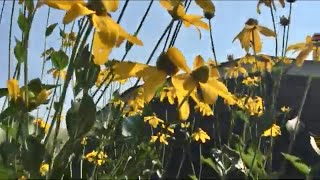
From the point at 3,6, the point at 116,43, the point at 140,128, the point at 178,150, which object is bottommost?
the point at 178,150

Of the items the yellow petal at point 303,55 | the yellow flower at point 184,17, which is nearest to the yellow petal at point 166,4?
the yellow flower at point 184,17

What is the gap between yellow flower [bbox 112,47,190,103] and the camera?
841 millimetres

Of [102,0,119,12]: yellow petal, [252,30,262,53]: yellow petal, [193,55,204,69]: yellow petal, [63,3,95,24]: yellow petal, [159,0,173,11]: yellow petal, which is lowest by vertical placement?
[193,55,204,69]: yellow petal

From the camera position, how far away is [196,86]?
3.08 ft

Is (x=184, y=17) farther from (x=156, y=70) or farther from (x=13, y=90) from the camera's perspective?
(x=13, y=90)

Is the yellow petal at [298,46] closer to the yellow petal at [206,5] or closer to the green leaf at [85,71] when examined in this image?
the yellow petal at [206,5]

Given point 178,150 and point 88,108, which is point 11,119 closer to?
point 88,108

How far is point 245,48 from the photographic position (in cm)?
160

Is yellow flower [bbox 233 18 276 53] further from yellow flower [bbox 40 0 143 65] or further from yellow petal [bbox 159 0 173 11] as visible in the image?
yellow flower [bbox 40 0 143 65]

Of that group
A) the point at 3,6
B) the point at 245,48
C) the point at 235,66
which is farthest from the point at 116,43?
the point at 235,66

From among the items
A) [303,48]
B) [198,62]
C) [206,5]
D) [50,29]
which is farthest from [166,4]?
[303,48]

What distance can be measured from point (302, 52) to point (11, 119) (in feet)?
2.11

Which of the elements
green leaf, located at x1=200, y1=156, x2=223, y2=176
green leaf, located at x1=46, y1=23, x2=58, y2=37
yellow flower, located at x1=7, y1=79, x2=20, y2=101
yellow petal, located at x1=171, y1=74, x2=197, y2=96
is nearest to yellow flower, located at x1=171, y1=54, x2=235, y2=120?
yellow petal, located at x1=171, y1=74, x2=197, y2=96

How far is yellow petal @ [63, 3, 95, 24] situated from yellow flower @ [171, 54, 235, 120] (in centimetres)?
22
